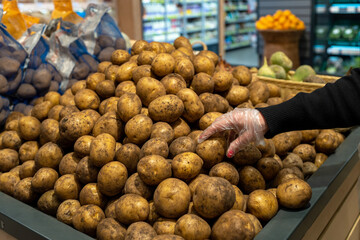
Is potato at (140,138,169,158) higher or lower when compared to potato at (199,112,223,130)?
lower

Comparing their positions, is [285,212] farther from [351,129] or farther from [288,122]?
[351,129]

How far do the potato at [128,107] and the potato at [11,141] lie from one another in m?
0.68

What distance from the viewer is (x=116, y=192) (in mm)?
1385

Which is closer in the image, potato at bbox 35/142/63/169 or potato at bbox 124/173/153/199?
potato at bbox 124/173/153/199

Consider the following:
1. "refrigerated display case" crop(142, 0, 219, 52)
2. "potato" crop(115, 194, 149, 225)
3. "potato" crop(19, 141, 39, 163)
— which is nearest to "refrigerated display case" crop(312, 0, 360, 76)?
"refrigerated display case" crop(142, 0, 219, 52)

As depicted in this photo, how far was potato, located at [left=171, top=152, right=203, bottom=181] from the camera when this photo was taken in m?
1.31

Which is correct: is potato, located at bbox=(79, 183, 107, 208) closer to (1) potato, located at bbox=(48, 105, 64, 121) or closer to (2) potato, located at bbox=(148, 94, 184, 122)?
(2) potato, located at bbox=(148, 94, 184, 122)

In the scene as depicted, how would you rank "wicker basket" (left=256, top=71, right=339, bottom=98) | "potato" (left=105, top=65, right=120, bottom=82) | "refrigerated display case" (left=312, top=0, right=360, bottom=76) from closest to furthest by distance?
"potato" (left=105, top=65, right=120, bottom=82)
"wicker basket" (left=256, top=71, right=339, bottom=98)
"refrigerated display case" (left=312, top=0, right=360, bottom=76)

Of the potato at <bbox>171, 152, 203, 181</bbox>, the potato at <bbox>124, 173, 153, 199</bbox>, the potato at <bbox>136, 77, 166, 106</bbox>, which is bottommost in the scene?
the potato at <bbox>124, 173, 153, 199</bbox>

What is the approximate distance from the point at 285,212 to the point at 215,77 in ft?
2.69

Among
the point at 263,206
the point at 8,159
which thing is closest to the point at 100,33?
the point at 8,159

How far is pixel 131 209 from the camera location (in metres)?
1.22

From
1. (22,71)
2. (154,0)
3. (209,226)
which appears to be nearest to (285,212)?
(209,226)

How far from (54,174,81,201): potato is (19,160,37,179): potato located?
0.26 metres
